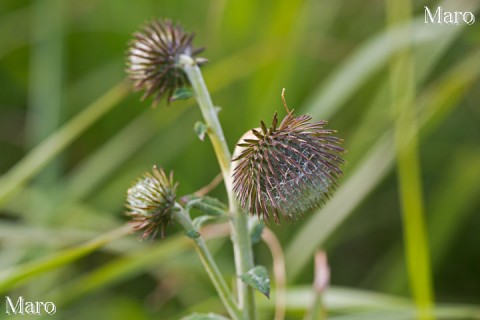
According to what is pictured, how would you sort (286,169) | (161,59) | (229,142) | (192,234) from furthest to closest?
(229,142), (161,59), (192,234), (286,169)

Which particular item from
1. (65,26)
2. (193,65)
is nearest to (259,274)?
(193,65)

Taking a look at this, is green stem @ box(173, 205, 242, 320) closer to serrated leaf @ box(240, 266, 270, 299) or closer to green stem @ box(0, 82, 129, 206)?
serrated leaf @ box(240, 266, 270, 299)

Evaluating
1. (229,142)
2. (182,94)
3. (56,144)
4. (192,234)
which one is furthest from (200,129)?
(229,142)

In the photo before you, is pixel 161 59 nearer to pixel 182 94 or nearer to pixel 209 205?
pixel 182 94

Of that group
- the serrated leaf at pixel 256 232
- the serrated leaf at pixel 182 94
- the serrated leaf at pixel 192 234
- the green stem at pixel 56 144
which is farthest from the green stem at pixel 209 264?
the green stem at pixel 56 144

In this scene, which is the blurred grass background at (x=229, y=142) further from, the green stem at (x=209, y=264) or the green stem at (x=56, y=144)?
the green stem at (x=209, y=264)

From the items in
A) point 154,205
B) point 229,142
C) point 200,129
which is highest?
point 229,142
